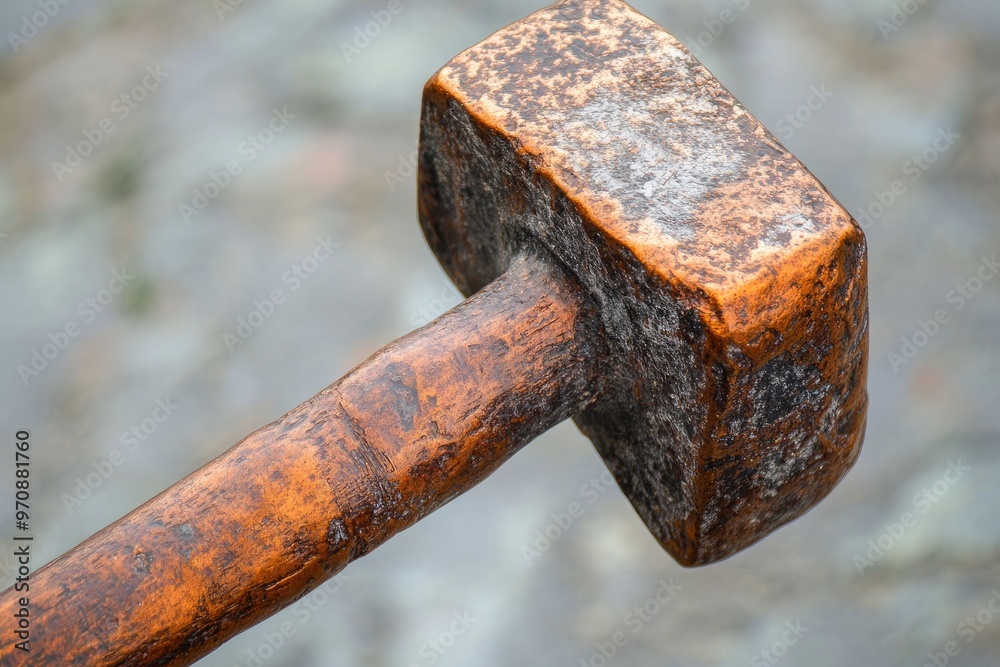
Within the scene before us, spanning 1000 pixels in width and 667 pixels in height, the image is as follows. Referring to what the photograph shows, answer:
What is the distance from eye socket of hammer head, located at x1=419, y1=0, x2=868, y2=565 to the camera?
1332 millimetres

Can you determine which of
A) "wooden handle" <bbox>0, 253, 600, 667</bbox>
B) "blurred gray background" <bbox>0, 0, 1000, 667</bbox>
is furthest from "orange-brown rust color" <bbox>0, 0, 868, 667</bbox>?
"blurred gray background" <bbox>0, 0, 1000, 667</bbox>

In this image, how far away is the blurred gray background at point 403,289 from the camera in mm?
2551

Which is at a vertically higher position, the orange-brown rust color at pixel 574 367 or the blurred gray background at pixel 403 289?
the orange-brown rust color at pixel 574 367

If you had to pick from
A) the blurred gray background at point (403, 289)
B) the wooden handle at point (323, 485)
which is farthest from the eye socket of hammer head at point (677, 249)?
the blurred gray background at point (403, 289)

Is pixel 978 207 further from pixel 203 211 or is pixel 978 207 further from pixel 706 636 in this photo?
pixel 203 211

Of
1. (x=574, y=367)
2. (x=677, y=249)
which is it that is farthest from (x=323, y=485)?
→ (x=677, y=249)

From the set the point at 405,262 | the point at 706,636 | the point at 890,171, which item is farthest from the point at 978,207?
the point at 405,262

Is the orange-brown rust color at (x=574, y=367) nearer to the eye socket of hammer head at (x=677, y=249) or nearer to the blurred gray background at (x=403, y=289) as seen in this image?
the eye socket of hammer head at (x=677, y=249)

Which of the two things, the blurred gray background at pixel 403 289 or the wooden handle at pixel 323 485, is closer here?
the wooden handle at pixel 323 485

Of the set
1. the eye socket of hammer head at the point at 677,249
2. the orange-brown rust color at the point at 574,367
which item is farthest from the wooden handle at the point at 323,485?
the eye socket of hammer head at the point at 677,249

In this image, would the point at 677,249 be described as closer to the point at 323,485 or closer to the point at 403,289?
the point at 323,485

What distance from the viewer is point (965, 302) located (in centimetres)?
284

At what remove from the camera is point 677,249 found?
52.6 inches

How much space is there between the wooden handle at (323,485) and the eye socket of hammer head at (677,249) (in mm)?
108
